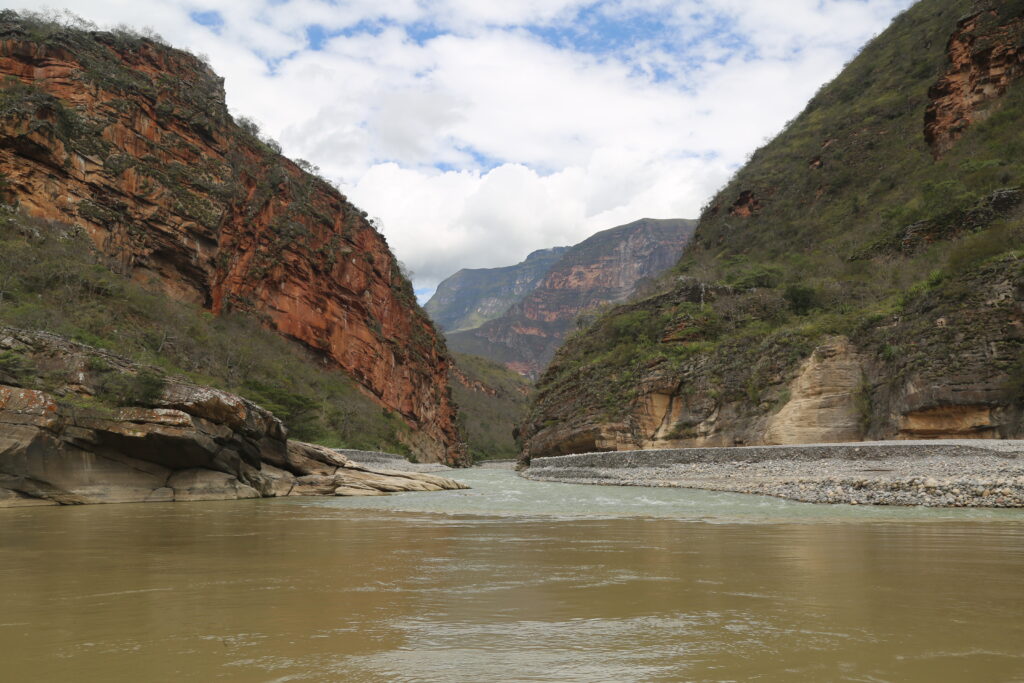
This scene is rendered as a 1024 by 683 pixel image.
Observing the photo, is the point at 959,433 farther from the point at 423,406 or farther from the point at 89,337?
the point at 423,406

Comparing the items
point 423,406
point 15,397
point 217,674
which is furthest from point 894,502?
point 423,406

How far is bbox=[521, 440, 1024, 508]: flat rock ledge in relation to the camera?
37.1 ft

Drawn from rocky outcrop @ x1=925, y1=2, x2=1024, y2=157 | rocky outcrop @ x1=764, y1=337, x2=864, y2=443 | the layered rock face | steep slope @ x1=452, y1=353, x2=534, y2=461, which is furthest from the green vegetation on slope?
rocky outcrop @ x1=925, y1=2, x2=1024, y2=157

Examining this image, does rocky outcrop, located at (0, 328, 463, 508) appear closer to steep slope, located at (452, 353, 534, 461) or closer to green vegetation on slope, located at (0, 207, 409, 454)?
green vegetation on slope, located at (0, 207, 409, 454)

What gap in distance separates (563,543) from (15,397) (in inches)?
515

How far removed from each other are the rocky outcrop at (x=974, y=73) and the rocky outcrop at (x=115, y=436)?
1611 inches

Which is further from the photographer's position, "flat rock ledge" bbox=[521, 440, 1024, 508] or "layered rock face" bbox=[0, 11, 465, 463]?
"layered rock face" bbox=[0, 11, 465, 463]

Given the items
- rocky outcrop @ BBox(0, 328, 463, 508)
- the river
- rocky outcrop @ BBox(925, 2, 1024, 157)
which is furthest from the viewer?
rocky outcrop @ BBox(925, 2, 1024, 157)

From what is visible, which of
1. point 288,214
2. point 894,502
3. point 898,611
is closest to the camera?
point 898,611

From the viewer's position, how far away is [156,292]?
126ft

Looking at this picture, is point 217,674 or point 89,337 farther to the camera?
point 89,337

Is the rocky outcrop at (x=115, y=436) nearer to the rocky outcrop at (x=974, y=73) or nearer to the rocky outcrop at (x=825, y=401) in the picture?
the rocky outcrop at (x=825, y=401)

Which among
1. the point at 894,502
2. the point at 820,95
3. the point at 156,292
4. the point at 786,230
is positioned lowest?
the point at 894,502

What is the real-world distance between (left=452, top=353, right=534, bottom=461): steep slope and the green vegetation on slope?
121 feet
